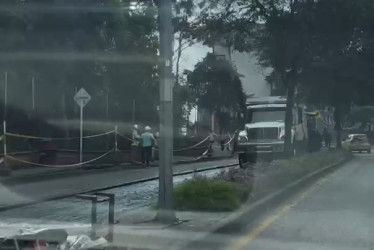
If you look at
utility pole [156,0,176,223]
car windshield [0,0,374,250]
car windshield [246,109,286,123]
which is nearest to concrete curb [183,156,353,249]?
car windshield [0,0,374,250]

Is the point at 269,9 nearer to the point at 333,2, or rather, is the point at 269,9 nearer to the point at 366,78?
the point at 333,2

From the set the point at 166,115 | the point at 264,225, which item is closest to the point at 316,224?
the point at 264,225

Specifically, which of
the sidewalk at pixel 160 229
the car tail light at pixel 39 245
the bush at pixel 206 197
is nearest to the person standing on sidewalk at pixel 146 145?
the bush at pixel 206 197

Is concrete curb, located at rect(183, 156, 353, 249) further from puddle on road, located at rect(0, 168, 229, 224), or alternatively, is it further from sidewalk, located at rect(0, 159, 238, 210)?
sidewalk, located at rect(0, 159, 238, 210)

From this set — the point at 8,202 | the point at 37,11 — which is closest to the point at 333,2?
the point at 37,11

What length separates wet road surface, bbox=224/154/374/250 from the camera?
30.0 ft

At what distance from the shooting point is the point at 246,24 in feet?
74.6

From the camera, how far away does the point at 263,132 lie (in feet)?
89.7

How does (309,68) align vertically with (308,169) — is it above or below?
above

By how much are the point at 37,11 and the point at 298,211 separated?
38.4ft

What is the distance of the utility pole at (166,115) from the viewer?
978cm

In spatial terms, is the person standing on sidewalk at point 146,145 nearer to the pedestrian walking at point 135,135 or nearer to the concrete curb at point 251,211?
the pedestrian walking at point 135,135

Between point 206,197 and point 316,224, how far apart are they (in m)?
1.88

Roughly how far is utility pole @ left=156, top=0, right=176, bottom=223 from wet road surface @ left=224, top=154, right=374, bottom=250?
1128 millimetres
